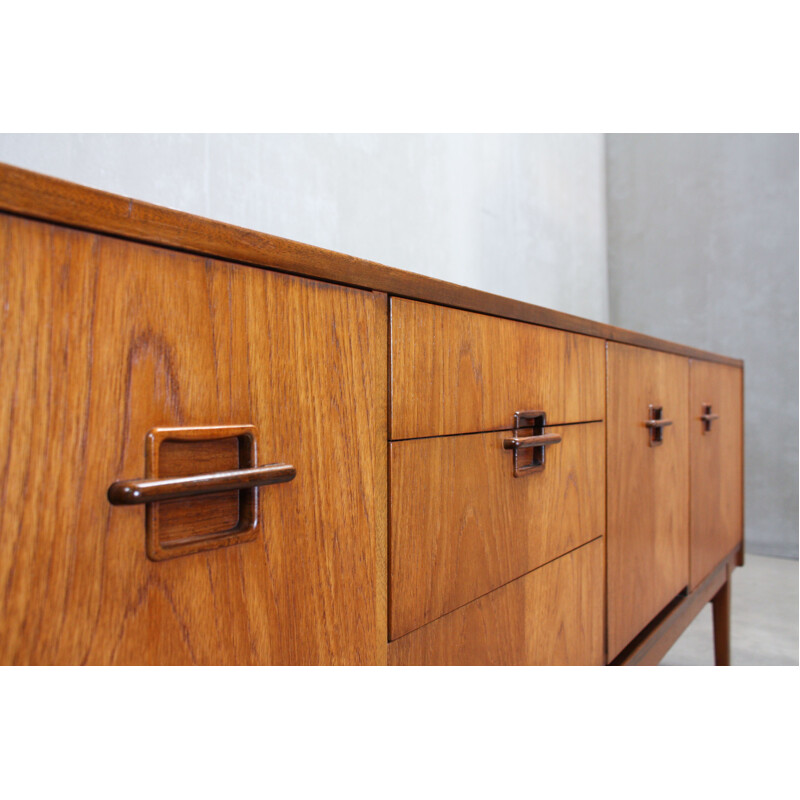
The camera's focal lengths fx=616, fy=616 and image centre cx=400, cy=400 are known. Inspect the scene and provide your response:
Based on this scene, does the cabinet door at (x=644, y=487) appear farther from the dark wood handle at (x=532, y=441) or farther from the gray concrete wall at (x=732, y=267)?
the gray concrete wall at (x=732, y=267)

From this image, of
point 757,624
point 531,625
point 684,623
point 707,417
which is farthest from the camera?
point 757,624

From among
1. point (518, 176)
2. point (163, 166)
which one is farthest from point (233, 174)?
point (518, 176)

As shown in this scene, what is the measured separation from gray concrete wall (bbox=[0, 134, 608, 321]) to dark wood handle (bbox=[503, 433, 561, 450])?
0.82 metres

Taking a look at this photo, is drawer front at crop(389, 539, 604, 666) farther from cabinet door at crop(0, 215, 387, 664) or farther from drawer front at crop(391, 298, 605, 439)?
drawer front at crop(391, 298, 605, 439)

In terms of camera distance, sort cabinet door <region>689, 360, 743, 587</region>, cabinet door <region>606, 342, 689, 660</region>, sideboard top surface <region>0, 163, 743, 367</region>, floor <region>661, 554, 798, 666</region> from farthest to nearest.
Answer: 1. floor <region>661, 554, 798, 666</region>
2. cabinet door <region>689, 360, 743, 587</region>
3. cabinet door <region>606, 342, 689, 660</region>
4. sideboard top surface <region>0, 163, 743, 367</region>

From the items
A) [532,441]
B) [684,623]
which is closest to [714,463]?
[684,623]

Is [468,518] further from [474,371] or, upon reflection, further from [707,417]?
[707,417]

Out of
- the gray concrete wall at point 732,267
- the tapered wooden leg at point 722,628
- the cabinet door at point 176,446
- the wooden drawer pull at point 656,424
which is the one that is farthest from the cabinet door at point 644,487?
Result: the gray concrete wall at point 732,267

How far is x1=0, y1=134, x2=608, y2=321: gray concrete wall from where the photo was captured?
1135mm

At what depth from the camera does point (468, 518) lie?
680mm

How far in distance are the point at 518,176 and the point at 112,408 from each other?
90.8 inches

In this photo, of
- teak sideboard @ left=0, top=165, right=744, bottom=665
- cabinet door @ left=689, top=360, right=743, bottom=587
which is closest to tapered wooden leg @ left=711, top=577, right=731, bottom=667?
cabinet door @ left=689, top=360, right=743, bottom=587

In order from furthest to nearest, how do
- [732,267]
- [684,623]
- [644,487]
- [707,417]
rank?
[732,267]
[707,417]
[684,623]
[644,487]

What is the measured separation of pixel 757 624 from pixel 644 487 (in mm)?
1429
